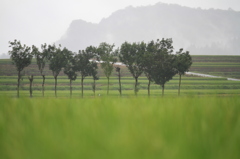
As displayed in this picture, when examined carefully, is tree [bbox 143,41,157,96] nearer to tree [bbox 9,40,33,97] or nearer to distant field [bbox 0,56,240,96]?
distant field [bbox 0,56,240,96]

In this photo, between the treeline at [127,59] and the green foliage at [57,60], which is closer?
the treeline at [127,59]

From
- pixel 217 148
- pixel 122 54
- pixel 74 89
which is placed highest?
pixel 122 54

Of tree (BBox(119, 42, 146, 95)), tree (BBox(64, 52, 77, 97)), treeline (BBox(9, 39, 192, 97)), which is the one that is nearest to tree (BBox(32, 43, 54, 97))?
treeline (BBox(9, 39, 192, 97))

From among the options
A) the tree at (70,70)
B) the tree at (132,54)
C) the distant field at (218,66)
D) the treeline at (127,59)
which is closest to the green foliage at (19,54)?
the treeline at (127,59)

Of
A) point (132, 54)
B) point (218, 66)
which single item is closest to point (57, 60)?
point (132, 54)

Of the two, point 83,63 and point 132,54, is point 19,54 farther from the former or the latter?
point 132,54

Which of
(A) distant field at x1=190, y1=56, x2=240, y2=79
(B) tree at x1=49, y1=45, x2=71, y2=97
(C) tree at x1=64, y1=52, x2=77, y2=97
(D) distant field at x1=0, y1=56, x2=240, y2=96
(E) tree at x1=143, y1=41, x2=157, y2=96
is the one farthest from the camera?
(A) distant field at x1=190, y1=56, x2=240, y2=79

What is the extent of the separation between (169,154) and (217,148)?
459 mm

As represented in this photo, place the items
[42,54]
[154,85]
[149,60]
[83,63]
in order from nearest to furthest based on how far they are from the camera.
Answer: [149,60]
[42,54]
[83,63]
[154,85]

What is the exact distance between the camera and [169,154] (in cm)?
110

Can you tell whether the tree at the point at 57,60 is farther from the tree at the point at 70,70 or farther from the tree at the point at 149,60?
the tree at the point at 149,60

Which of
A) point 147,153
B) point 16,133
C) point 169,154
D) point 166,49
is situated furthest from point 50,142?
point 166,49

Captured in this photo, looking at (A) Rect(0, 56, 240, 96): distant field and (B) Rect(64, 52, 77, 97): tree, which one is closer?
(B) Rect(64, 52, 77, 97): tree

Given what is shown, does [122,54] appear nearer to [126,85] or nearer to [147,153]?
[126,85]
